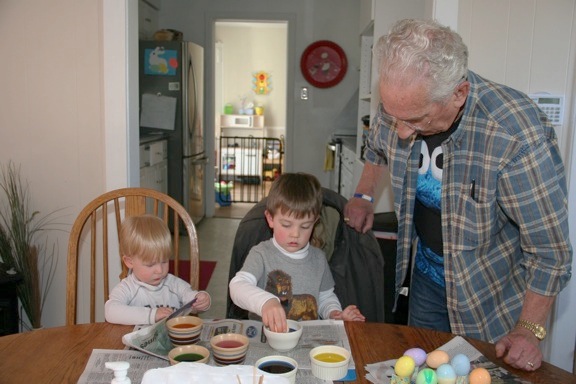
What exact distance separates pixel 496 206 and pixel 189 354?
0.86 m

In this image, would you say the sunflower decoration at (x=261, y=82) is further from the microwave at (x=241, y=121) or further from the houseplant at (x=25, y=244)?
the houseplant at (x=25, y=244)

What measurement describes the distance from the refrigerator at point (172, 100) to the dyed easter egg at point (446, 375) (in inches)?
183

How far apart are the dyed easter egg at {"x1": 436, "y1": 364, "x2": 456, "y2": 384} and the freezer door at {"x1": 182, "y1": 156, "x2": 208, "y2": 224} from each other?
482 cm

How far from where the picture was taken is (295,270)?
184 cm

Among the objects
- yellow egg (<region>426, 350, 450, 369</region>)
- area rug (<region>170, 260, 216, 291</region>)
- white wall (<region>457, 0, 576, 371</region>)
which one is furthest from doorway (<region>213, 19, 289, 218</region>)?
yellow egg (<region>426, 350, 450, 369</region>)

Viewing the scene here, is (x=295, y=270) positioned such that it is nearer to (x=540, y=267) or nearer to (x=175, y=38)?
(x=540, y=267)

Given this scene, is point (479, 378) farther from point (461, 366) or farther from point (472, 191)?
point (472, 191)

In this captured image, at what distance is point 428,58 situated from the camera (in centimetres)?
136

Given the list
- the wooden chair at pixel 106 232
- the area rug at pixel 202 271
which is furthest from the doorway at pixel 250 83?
the wooden chair at pixel 106 232

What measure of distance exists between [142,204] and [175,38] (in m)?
3.97

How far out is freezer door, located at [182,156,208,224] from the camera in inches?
229

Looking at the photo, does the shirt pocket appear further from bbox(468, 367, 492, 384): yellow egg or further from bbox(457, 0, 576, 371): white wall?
bbox(457, 0, 576, 371): white wall

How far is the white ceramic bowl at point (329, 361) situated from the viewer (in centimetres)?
124

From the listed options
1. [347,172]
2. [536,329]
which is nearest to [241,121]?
[347,172]
